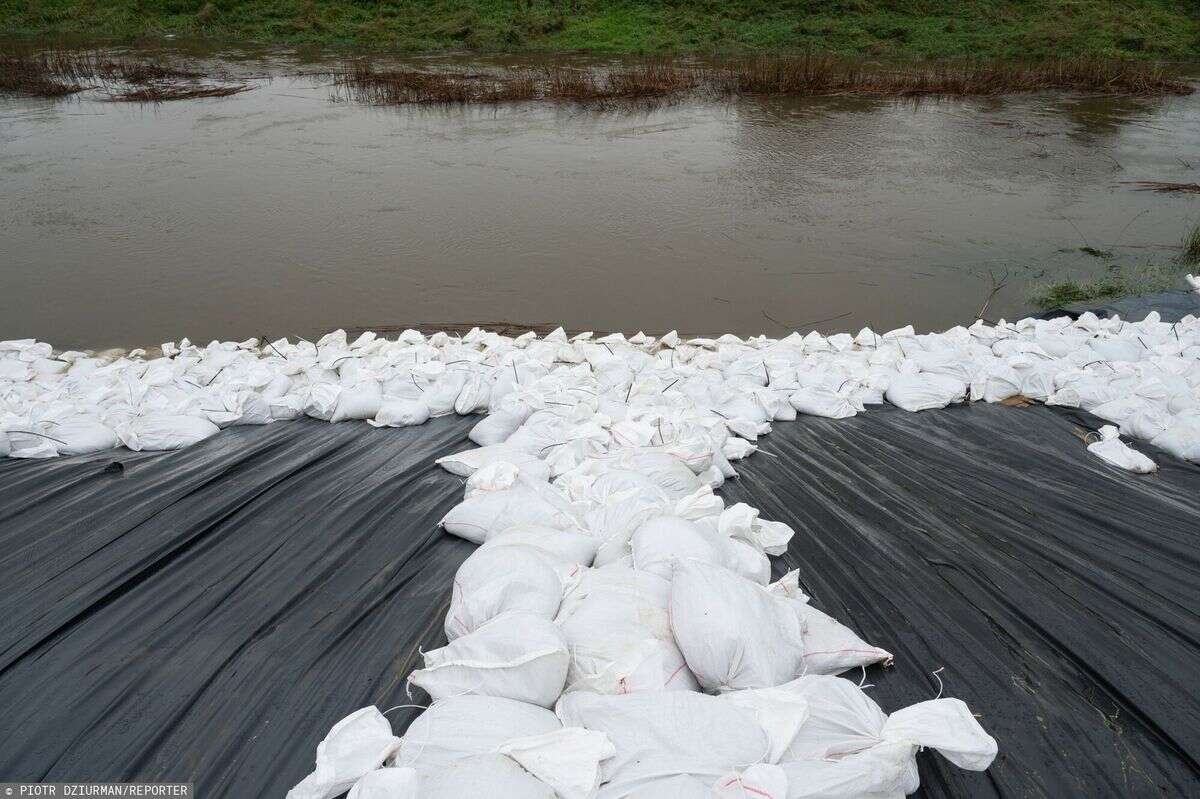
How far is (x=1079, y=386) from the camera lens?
9.29 feet

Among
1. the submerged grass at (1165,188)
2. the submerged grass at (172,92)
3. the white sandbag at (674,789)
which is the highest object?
the submerged grass at (172,92)

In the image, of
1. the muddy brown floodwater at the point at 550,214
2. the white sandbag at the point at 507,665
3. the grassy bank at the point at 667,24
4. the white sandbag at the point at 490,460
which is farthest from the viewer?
the grassy bank at the point at 667,24

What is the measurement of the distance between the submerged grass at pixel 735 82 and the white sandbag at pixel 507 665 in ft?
33.8

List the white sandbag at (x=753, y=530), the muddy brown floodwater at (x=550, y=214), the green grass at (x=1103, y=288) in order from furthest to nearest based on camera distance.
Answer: the muddy brown floodwater at (x=550, y=214), the green grass at (x=1103, y=288), the white sandbag at (x=753, y=530)

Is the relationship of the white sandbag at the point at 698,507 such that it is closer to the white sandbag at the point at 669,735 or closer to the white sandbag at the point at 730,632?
the white sandbag at the point at 730,632

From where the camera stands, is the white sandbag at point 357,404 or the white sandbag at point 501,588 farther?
the white sandbag at point 357,404

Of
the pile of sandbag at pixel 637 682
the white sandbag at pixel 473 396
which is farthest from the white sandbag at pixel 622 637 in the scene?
the white sandbag at pixel 473 396

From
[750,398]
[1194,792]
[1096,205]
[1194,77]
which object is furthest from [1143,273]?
[1194,77]

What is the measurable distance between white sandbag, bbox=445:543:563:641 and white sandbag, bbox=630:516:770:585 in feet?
0.72

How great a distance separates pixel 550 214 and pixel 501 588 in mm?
5459

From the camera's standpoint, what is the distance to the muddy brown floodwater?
4.94m

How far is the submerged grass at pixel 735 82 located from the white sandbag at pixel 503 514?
9713 millimetres

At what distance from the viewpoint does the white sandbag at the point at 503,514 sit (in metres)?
1.80

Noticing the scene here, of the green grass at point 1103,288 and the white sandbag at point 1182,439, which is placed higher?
the white sandbag at point 1182,439
